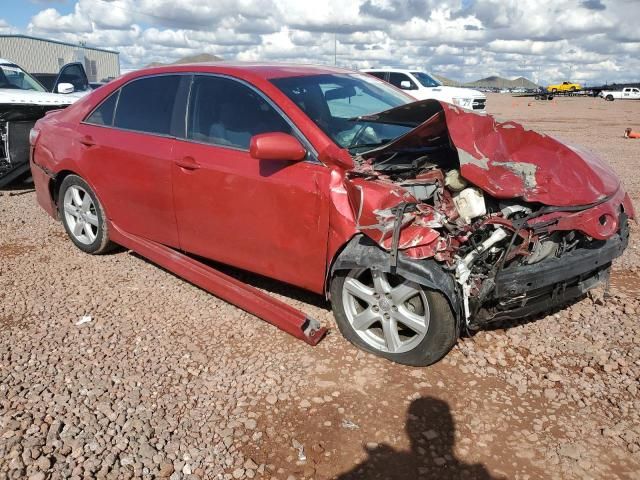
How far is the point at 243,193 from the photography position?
144 inches

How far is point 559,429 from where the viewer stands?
9.15ft

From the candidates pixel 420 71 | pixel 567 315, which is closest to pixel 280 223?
pixel 567 315

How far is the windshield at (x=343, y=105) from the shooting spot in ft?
12.0

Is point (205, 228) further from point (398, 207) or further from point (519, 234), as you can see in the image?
point (519, 234)

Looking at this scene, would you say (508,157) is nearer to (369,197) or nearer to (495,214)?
(495,214)

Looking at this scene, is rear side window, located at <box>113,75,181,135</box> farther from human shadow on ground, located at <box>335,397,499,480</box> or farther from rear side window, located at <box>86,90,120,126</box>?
human shadow on ground, located at <box>335,397,499,480</box>

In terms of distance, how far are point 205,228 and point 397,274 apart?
1.55 meters

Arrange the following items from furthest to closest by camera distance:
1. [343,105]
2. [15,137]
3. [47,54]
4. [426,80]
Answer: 1. [47,54]
2. [426,80]
3. [15,137]
4. [343,105]

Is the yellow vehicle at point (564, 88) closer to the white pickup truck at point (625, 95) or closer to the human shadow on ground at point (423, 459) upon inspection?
the white pickup truck at point (625, 95)

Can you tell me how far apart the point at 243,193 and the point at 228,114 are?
636mm

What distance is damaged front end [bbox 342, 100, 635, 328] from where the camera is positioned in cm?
303

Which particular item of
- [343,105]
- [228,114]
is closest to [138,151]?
[228,114]

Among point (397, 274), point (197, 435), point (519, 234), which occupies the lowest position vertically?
point (197, 435)

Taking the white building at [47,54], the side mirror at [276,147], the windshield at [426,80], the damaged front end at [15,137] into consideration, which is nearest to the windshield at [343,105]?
the side mirror at [276,147]
